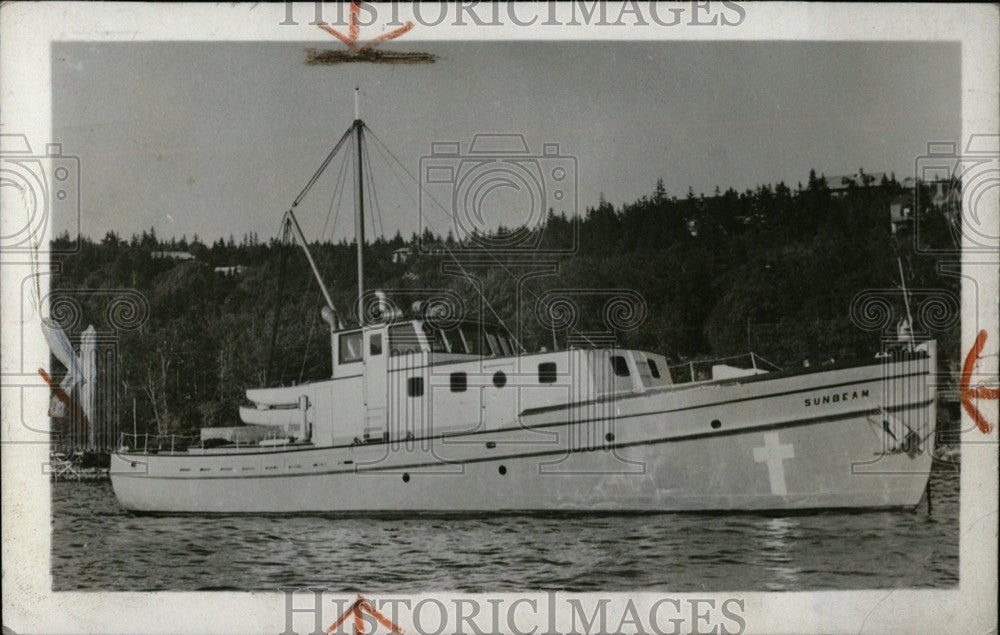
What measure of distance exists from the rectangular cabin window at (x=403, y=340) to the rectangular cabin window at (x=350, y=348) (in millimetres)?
393

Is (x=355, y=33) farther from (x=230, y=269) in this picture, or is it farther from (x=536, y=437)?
(x=536, y=437)

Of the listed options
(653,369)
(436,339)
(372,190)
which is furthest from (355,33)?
(653,369)

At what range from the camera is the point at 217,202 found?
7.72 metres

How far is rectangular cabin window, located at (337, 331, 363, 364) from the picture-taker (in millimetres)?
8875

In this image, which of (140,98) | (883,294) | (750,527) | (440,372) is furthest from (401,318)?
(883,294)

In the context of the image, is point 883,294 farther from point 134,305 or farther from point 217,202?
point 134,305

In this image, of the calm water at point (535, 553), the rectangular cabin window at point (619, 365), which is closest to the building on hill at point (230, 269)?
the calm water at point (535, 553)

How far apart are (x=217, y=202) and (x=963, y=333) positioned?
542 centimetres

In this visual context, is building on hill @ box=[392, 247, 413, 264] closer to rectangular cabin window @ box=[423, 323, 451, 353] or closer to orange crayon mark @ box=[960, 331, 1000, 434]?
rectangular cabin window @ box=[423, 323, 451, 353]

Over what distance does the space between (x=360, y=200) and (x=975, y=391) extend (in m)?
4.63

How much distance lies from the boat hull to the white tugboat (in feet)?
0.04

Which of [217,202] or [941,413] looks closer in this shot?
[941,413]

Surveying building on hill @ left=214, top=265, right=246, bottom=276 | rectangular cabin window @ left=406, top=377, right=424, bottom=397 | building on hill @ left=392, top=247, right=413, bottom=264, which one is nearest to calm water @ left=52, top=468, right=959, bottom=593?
rectangular cabin window @ left=406, top=377, right=424, bottom=397

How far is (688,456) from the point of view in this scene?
7863 millimetres
